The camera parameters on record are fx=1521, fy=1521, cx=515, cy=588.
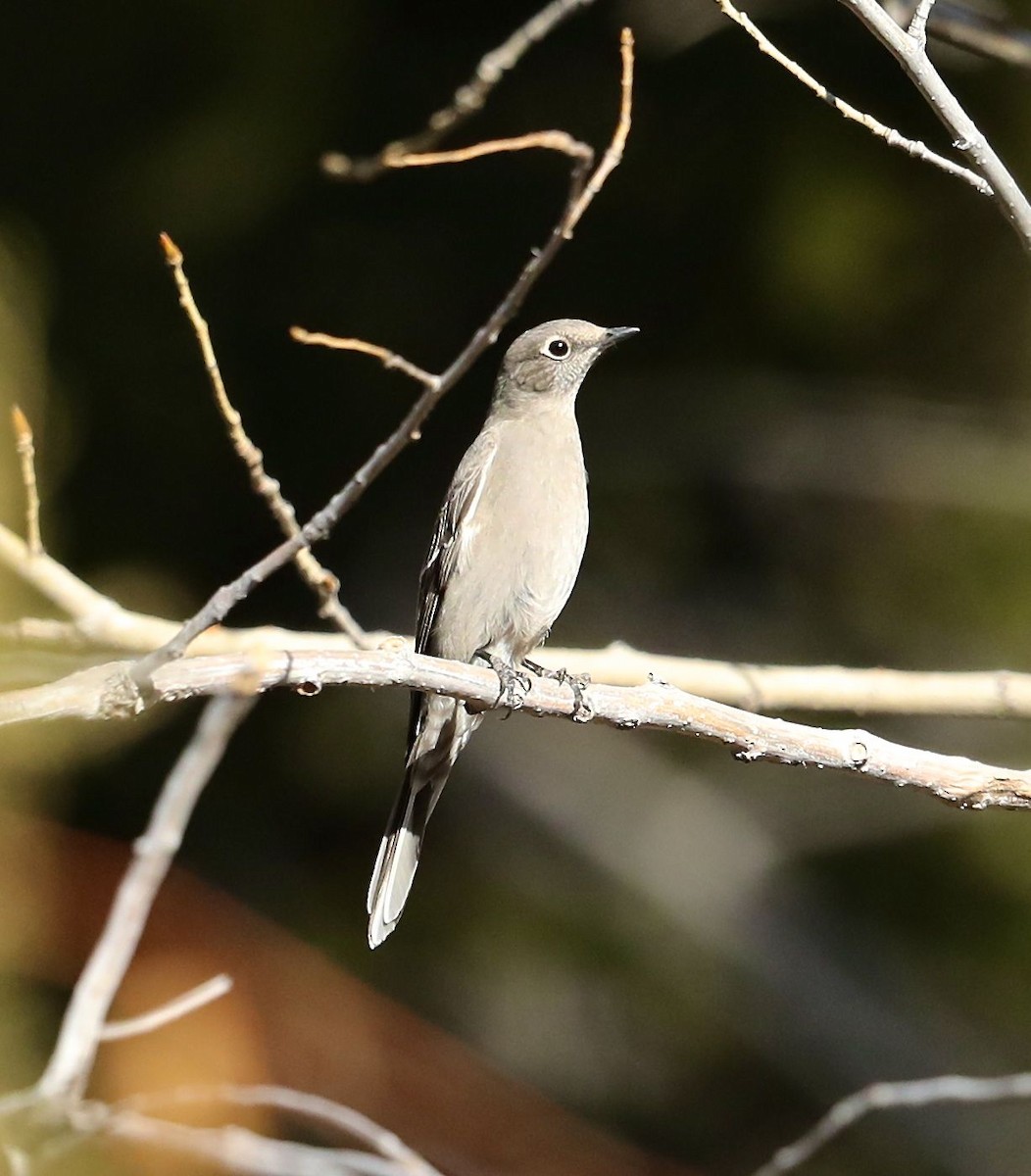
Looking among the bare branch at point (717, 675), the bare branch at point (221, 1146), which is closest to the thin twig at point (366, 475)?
the bare branch at point (221, 1146)

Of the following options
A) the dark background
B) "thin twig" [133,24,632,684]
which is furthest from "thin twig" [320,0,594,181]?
the dark background

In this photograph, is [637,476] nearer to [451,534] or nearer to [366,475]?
[451,534]

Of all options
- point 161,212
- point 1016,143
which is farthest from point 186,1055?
point 1016,143

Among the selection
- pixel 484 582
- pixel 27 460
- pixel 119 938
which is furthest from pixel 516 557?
pixel 119 938

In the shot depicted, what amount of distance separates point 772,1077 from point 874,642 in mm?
1823

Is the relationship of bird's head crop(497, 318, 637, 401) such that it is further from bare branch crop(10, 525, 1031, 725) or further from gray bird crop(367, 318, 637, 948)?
bare branch crop(10, 525, 1031, 725)

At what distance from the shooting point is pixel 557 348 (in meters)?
4.95

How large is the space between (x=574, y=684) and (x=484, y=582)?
109 cm

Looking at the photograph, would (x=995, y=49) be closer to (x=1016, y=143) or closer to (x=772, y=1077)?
(x=1016, y=143)

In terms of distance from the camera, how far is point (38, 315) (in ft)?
6.26

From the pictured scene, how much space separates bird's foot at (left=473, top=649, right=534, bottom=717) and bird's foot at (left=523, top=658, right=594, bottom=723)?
0.19 ft

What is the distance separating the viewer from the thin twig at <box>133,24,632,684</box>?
7.63ft

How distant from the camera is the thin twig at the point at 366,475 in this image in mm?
2324

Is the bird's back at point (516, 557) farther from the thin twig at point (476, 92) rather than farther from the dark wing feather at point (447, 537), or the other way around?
the thin twig at point (476, 92)
